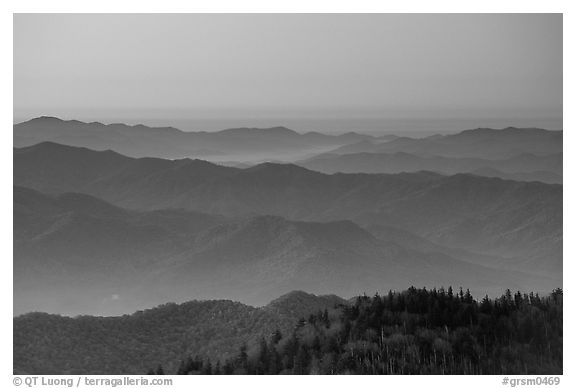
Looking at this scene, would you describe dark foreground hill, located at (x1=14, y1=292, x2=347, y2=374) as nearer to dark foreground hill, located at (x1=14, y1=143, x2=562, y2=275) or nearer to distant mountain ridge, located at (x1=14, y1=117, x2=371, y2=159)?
dark foreground hill, located at (x1=14, y1=143, x2=562, y2=275)

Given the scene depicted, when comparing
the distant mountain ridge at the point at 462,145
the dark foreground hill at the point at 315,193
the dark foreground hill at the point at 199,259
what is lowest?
the dark foreground hill at the point at 199,259

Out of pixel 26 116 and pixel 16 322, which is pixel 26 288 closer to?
pixel 16 322

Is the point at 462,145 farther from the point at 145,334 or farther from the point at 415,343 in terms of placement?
the point at 145,334

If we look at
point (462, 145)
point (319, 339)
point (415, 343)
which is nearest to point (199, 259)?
point (319, 339)

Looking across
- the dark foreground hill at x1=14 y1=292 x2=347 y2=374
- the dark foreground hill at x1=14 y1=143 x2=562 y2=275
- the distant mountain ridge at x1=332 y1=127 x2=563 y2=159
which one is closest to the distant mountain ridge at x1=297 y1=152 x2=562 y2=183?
the distant mountain ridge at x1=332 y1=127 x2=563 y2=159

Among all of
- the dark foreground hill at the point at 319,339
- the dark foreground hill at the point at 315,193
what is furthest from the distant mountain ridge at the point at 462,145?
the dark foreground hill at the point at 319,339

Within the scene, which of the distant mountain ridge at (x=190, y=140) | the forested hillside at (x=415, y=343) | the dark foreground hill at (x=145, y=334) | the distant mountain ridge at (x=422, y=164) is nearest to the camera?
the forested hillside at (x=415, y=343)

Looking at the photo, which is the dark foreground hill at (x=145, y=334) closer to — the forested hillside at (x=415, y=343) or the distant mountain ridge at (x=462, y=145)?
the forested hillside at (x=415, y=343)

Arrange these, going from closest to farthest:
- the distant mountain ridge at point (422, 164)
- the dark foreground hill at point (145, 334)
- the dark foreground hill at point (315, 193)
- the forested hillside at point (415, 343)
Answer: the forested hillside at point (415, 343) → the dark foreground hill at point (145, 334) → the dark foreground hill at point (315, 193) → the distant mountain ridge at point (422, 164)
